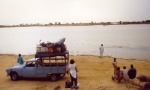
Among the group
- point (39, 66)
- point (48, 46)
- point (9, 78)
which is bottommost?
point (9, 78)

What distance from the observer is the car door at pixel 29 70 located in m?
17.4

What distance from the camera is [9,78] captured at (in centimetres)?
1902

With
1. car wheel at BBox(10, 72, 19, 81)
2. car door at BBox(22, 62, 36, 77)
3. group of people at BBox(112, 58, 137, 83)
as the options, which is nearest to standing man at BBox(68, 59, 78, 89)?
group of people at BBox(112, 58, 137, 83)

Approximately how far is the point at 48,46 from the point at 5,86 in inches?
151

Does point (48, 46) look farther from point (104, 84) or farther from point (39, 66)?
point (104, 84)

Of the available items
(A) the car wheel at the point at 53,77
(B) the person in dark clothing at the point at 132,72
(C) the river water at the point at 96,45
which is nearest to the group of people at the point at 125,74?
(B) the person in dark clothing at the point at 132,72

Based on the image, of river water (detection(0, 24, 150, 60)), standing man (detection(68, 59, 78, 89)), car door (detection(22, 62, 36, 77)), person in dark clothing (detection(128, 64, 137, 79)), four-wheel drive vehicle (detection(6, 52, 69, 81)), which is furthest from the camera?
river water (detection(0, 24, 150, 60))

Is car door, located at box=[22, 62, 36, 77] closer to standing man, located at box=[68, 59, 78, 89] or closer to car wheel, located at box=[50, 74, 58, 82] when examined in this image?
car wheel, located at box=[50, 74, 58, 82]

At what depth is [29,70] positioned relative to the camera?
17500 millimetres

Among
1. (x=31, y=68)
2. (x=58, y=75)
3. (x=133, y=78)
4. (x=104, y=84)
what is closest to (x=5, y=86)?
(x=31, y=68)

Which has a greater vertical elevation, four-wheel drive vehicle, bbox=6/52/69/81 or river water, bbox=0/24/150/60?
four-wheel drive vehicle, bbox=6/52/69/81

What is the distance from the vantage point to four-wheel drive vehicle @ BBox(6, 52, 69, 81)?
17.0 meters

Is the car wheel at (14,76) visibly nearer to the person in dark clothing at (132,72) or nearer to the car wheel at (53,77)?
the car wheel at (53,77)

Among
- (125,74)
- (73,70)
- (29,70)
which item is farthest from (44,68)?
(125,74)
